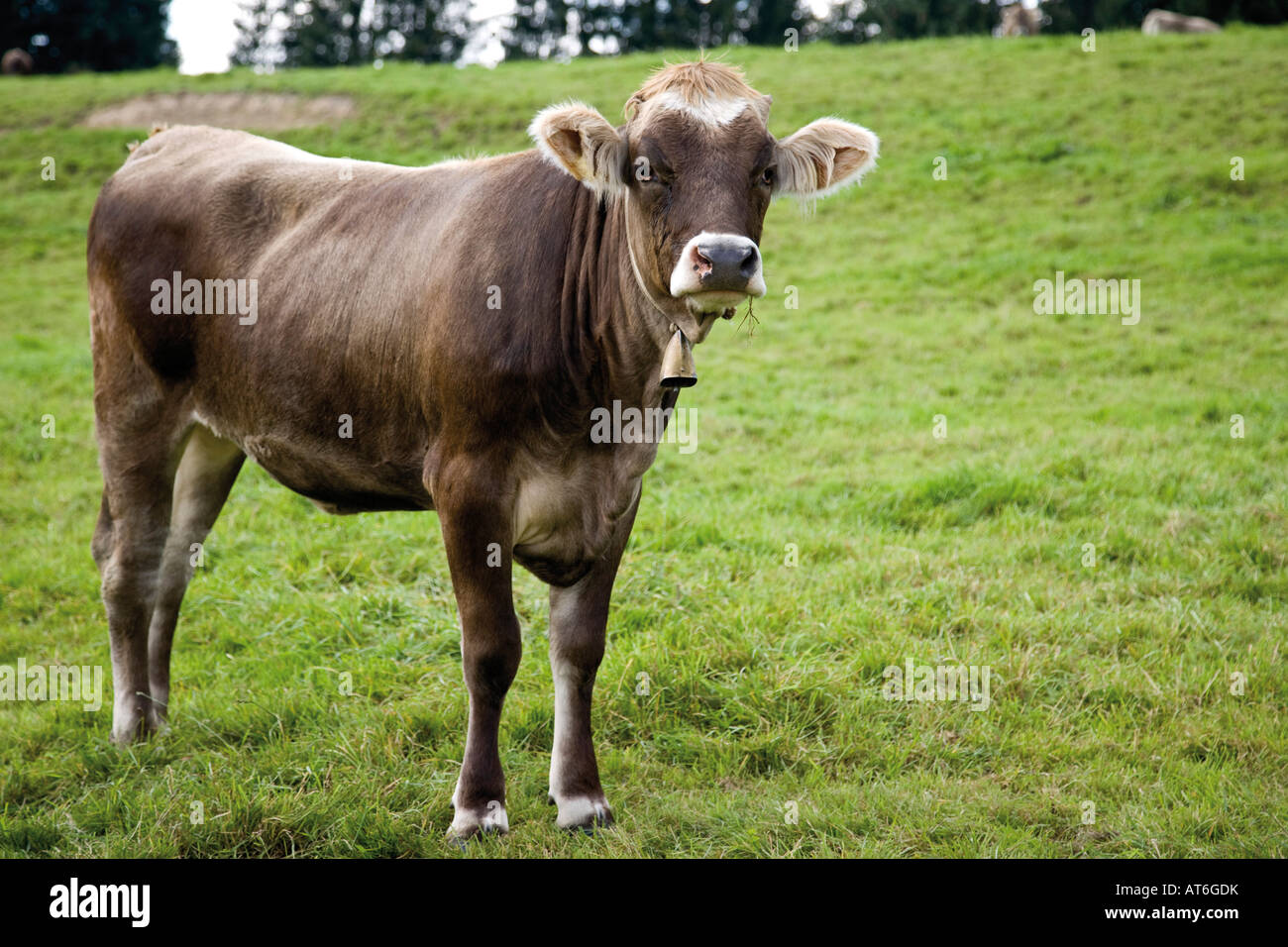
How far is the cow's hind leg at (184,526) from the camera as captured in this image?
197 inches

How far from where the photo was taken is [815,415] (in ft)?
29.4

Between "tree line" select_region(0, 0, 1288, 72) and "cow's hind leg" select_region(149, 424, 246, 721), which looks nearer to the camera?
"cow's hind leg" select_region(149, 424, 246, 721)

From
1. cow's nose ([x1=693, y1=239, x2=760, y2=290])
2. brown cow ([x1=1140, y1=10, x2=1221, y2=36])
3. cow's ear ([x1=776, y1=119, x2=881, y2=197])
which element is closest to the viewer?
cow's nose ([x1=693, y1=239, x2=760, y2=290])

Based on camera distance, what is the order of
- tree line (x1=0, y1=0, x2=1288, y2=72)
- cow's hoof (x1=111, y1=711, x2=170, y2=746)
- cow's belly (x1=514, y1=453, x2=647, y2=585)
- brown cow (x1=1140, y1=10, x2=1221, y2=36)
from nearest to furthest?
cow's belly (x1=514, y1=453, x2=647, y2=585) → cow's hoof (x1=111, y1=711, x2=170, y2=746) → brown cow (x1=1140, y1=10, x2=1221, y2=36) → tree line (x1=0, y1=0, x2=1288, y2=72)

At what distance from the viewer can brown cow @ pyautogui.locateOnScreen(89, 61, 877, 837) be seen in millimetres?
3438

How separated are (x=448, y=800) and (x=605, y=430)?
1.51m

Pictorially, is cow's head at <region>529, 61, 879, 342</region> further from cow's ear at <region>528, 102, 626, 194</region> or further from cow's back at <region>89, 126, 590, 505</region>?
cow's back at <region>89, 126, 590, 505</region>

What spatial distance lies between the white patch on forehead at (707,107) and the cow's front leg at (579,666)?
1.38 m

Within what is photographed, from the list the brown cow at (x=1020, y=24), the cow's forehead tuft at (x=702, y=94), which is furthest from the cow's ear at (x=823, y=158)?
the brown cow at (x=1020, y=24)

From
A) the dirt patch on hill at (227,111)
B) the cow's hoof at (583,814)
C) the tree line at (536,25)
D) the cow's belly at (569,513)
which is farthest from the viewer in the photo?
the tree line at (536,25)

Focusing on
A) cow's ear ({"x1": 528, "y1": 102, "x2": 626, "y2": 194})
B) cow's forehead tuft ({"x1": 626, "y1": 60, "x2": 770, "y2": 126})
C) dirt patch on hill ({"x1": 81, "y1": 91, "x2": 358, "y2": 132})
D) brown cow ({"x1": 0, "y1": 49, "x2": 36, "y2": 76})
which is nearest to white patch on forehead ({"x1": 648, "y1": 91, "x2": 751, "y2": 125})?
cow's forehead tuft ({"x1": 626, "y1": 60, "x2": 770, "y2": 126})

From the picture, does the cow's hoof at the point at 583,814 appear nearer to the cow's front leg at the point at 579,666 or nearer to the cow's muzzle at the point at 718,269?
the cow's front leg at the point at 579,666
